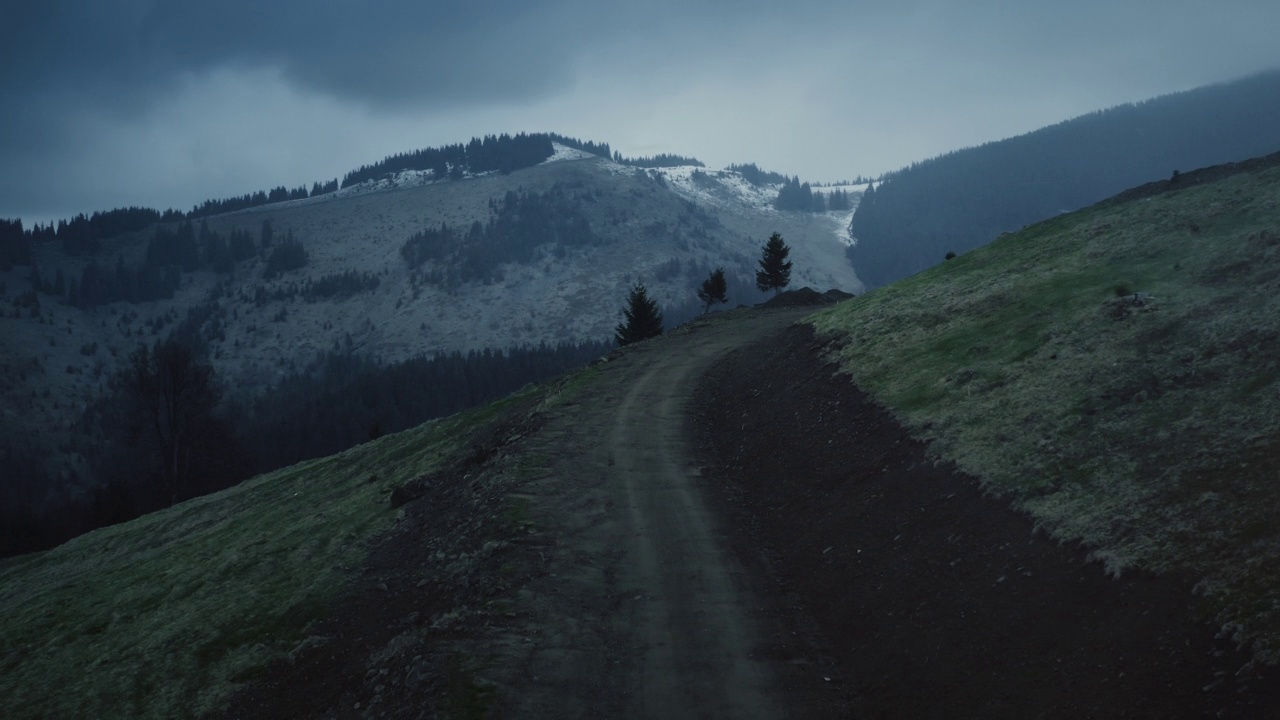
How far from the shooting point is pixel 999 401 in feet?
68.2

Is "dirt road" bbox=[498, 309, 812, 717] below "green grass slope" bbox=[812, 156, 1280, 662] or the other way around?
below

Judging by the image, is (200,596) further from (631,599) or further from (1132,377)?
(1132,377)

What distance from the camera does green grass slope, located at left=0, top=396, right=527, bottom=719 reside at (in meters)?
20.3

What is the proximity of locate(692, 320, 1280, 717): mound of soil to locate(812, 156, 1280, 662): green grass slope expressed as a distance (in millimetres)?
584

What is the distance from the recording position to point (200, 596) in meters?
26.3

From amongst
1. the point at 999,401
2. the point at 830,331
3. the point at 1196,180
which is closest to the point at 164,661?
the point at 999,401

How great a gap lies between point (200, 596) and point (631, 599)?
1803 centimetres

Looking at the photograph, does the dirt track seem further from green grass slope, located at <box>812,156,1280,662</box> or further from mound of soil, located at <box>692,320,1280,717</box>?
green grass slope, located at <box>812,156,1280,662</box>

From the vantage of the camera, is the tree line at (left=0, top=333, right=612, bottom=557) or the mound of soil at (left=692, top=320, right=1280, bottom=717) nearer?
the mound of soil at (left=692, top=320, right=1280, bottom=717)

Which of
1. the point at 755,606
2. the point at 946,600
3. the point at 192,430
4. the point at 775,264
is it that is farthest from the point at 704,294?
the point at 946,600

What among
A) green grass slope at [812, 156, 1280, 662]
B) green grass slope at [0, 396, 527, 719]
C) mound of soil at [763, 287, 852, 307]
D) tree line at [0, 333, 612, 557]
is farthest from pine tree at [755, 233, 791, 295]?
tree line at [0, 333, 612, 557]

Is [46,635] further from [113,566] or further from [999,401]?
[999,401]

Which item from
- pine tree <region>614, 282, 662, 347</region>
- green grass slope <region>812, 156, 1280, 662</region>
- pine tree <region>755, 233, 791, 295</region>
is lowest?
green grass slope <region>812, 156, 1280, 662</region>

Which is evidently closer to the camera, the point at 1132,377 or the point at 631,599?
the point at 631,599
